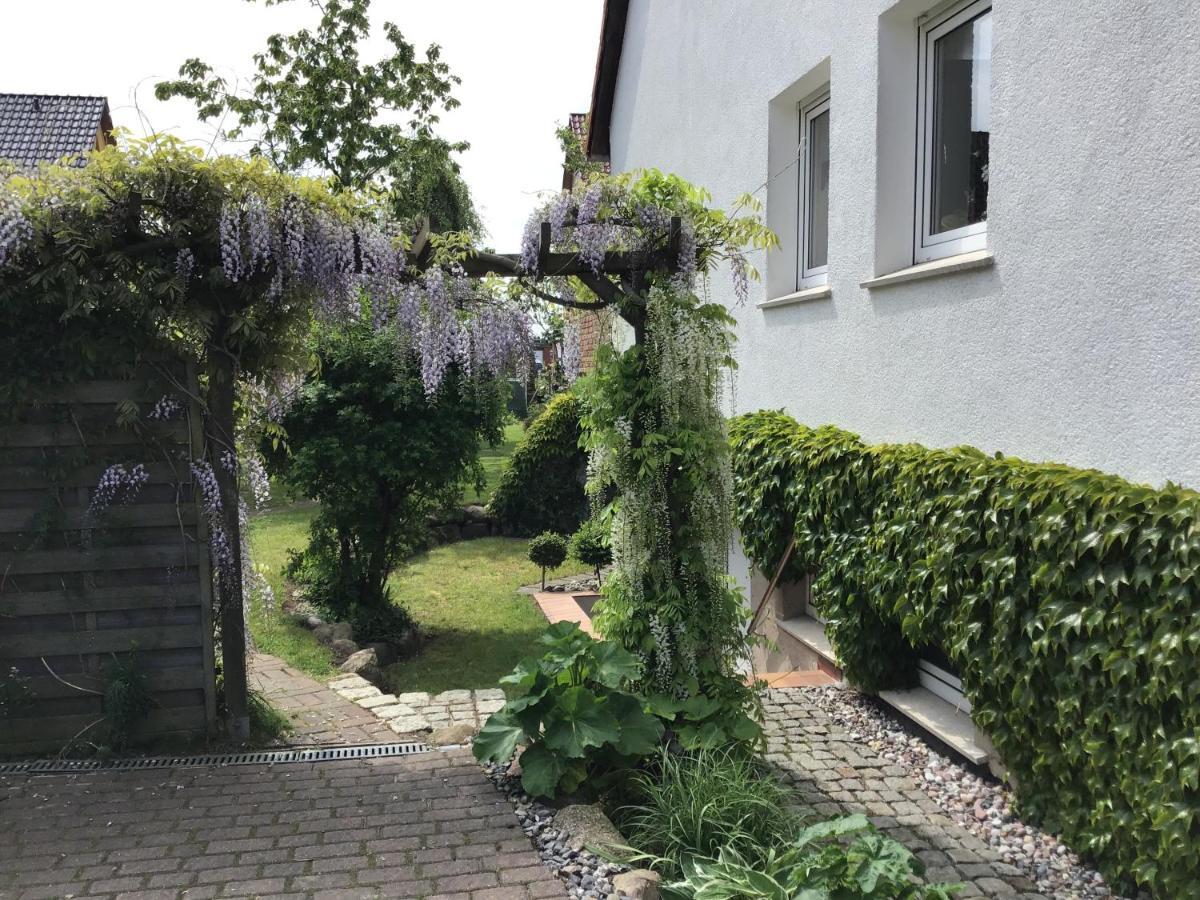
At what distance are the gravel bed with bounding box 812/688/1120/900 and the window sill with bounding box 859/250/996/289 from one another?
8.23 feet

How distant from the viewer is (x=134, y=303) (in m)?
4.46

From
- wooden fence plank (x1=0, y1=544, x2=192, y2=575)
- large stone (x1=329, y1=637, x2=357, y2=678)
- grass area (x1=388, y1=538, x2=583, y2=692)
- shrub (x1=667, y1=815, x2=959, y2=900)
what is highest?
wooden fence plank (x1=0, y1=544, x2=192, y2=575)

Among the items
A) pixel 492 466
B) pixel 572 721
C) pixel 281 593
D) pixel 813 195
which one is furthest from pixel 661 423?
pixel 492 466

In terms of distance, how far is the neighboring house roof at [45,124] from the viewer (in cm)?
2067

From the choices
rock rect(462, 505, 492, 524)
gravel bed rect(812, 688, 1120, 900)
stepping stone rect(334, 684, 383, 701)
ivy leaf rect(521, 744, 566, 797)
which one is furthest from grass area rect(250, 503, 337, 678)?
gravel bed rect(812, 688, 1120, 900)

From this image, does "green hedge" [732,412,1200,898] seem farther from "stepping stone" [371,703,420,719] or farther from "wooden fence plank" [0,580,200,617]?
"wooden fence plank" [0,580,200,617]

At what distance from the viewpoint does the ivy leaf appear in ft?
13.0

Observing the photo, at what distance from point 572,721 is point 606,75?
9940mm

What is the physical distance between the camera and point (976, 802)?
4219 millimetres

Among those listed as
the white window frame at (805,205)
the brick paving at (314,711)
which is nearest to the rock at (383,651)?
the brick paving at (314,711)

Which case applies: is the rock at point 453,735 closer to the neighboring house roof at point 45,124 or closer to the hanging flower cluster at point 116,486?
the hanging flower cluster at point 116,486

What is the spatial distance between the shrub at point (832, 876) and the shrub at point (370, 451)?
5.84m

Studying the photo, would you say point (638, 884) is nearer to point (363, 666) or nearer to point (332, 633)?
point (363, 666)

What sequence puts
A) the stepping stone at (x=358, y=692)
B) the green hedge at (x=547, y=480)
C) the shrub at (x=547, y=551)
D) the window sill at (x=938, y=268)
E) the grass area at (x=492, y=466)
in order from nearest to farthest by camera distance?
the window sill at (x=938, y=268) → the stepping stone at (x=358, y=692) → the shrub at (x=547, y=551) → the green hedge at (x=547, y=480) → the grass area at (x=492, y=466)
